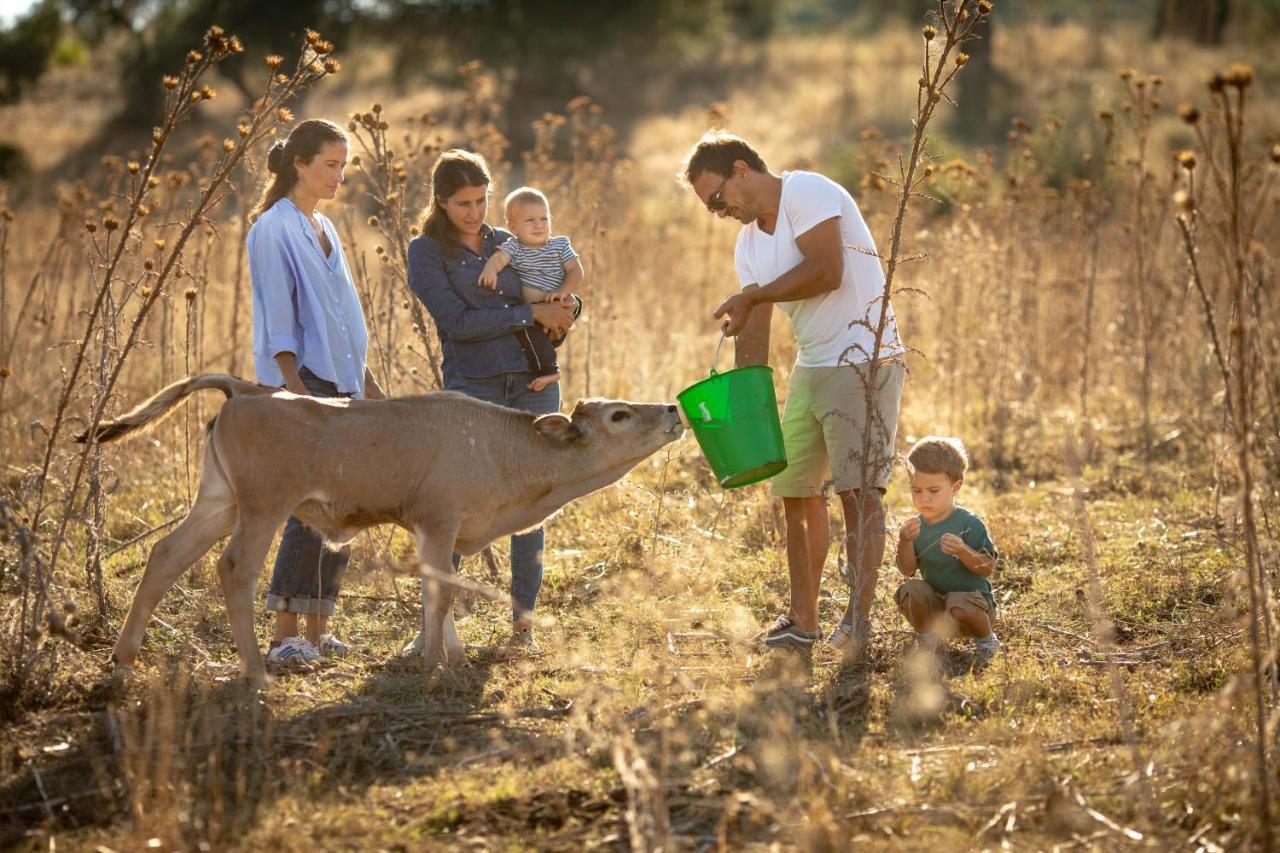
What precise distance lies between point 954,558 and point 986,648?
0.48 m

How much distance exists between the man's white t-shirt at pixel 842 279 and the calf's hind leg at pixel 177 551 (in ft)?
9.48

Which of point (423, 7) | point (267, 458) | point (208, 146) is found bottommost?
point (267, 458)

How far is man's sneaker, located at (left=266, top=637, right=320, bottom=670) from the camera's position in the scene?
269 inches

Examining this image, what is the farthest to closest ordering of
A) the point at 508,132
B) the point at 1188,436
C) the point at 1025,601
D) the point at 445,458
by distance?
the point at 508,132 → the point at 1188,436 → the point at 1025,601 → the point at 445,458

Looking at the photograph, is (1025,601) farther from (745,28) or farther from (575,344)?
(745,28)

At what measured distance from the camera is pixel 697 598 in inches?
328

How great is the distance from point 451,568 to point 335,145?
7.22 feet

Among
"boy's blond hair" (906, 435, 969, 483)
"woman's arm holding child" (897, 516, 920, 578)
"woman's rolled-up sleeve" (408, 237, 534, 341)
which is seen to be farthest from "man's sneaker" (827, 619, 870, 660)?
"woman's rolled-up sleeve" (408, 237, 534, 341)

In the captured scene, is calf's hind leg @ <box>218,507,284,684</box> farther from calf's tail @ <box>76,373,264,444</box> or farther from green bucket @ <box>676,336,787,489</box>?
green bucket @ <box>676,336,787,489</box>

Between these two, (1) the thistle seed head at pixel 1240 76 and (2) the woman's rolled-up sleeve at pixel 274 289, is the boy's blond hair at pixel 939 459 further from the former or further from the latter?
(2) the woman's rolled-up sleeve at pixel 274 289

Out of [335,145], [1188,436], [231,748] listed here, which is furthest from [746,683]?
[1188,436]

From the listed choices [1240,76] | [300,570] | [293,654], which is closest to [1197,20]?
[300,570]

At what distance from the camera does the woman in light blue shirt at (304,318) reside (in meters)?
6.80

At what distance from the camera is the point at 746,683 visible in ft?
21.4
